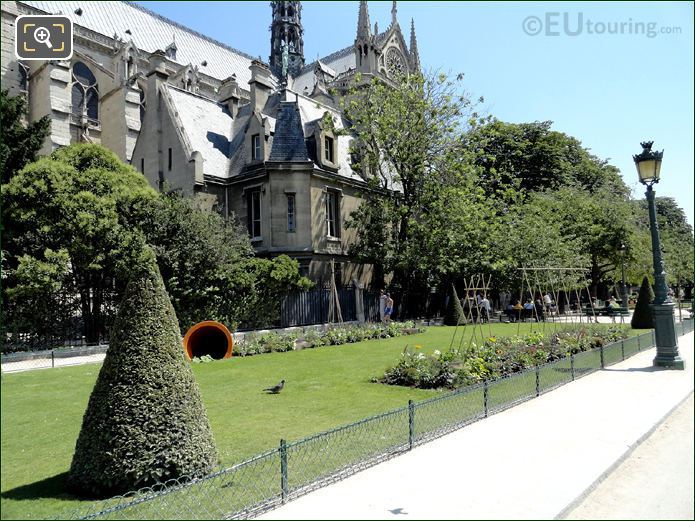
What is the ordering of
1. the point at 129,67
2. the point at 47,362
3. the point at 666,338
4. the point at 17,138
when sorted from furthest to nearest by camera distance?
the point at 129,67 → the point at 17,138 → the point at 47,362 → the point at 666,338

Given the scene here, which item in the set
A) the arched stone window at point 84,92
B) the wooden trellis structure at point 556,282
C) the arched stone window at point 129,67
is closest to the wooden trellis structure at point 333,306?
the wooden trellis structure at point 556,282

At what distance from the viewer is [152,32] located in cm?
6256

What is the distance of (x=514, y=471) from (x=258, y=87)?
33264mm

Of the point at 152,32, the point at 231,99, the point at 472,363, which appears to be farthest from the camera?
the point at 152,32

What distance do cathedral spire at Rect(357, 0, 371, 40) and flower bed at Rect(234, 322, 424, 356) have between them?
48906 mm

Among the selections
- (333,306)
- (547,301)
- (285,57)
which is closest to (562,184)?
(547,301)

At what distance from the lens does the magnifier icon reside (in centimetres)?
488

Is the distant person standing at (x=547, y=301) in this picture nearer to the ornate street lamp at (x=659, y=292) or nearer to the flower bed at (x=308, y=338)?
the flower bed at (x=308, y=338)

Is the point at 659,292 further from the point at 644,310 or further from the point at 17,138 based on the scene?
the point at 17,138

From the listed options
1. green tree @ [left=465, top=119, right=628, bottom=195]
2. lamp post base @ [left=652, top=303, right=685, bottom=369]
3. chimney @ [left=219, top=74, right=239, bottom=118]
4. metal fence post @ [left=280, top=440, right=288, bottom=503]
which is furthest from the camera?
green tree @ [left=465, top=119, right=628, bottom=195]

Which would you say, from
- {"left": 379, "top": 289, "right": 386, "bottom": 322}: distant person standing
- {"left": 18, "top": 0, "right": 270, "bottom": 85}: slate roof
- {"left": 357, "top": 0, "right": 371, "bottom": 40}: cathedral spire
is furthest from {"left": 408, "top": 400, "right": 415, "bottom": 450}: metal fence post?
{"left": 357, "top": 0, "right": 371, "bottom": 40}: cathedral spire

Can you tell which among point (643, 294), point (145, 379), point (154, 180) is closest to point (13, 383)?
point (145, 379)

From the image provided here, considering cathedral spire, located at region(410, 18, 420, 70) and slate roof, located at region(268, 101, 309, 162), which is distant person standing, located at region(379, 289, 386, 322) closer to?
slate roof, located at region(268, 101, 309, 162)

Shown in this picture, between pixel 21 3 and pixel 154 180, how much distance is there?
→ 95.2 feet
